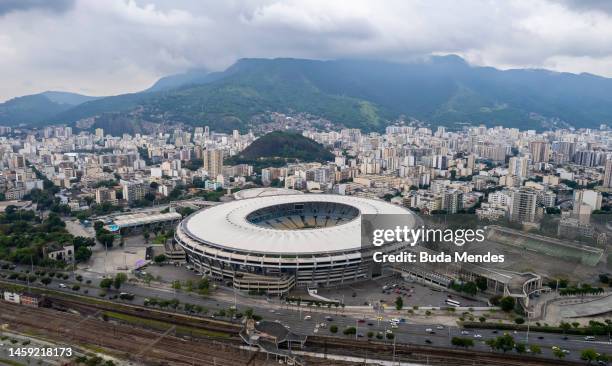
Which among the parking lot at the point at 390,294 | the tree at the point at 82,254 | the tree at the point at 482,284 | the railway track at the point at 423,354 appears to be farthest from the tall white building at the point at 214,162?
the railway track at the point at 423,354

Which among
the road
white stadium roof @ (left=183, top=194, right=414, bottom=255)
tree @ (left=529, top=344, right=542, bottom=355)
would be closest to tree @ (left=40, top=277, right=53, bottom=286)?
the road

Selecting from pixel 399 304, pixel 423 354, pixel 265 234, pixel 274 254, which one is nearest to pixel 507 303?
pixel 399 304

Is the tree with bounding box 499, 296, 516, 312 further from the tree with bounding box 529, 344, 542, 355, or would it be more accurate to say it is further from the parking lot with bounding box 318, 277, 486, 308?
the tree with bounding box 529, 344, 542, 355

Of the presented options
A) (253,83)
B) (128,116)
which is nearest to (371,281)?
(128,116)

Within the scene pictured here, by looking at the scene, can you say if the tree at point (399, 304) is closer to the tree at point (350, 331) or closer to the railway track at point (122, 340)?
the tree at point (350, 331)

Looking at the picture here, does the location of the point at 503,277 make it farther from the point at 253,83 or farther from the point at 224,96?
the point at 253,83

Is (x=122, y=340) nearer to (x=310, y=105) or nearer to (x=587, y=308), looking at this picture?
(x=587, y=308)

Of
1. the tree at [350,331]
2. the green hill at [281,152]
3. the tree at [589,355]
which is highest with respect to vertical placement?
the green hill at [281,152]
